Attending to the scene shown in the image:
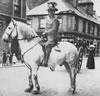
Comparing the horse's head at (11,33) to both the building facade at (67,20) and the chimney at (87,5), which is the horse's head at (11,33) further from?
the chimney at (87,5)

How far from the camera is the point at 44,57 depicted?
608 cm

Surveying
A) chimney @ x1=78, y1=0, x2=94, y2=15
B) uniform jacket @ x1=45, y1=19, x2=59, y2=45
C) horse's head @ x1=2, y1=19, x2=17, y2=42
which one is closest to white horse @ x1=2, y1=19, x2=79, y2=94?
horse's head @ x1=2, y1=19, x2=17, y2=42

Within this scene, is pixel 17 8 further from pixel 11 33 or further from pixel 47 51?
pixel 47 51

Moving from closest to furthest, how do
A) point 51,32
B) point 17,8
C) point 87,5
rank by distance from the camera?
point 51,32, point 17,8, point 87,5

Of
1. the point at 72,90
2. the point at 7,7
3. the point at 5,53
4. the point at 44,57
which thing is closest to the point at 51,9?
the point at 44,57

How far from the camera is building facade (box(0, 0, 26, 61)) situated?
14773 mm

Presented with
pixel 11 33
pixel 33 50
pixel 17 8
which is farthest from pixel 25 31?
pixel 17 8

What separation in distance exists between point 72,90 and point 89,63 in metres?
7.26

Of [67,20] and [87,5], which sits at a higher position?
[87,5]

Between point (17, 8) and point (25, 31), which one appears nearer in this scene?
point (25, 31)

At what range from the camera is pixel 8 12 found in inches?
616

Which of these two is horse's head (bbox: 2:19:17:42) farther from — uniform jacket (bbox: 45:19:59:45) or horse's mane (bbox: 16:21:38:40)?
uniform jacket (bbox: 45:19:59:45)

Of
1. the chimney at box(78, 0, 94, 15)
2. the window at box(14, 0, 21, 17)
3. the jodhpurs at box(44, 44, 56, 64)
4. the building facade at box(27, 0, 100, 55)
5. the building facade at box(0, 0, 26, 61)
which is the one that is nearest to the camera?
the jodhpurs at box(44, 44, 56, 64)

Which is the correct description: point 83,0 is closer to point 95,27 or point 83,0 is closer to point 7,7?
point 95,27
